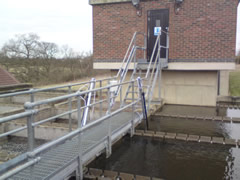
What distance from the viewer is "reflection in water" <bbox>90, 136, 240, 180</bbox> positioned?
13.1 ft

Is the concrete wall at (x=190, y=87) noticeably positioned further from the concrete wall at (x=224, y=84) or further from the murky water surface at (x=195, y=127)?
the concrete wall at (x=224, y=84)

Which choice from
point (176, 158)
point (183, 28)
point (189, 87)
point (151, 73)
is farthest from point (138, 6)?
point (176, 158)

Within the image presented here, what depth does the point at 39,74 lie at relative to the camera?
912 inches

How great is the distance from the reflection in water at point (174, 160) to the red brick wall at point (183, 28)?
4.72 metres

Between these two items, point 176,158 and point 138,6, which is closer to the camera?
point 176,158

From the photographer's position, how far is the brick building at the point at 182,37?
8.61 metres

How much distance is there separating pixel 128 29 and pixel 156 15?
3.94ft

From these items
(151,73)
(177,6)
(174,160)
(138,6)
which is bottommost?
(174,160)

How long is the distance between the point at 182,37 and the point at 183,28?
0.32m

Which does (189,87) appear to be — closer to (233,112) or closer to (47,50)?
(233,112)

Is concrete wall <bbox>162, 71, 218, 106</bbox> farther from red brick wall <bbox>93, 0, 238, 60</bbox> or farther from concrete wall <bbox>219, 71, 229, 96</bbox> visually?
concrete wall <bbox>219, 71, 229, 96</bbox>

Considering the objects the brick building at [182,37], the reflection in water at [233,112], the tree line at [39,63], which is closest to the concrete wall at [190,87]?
the brick building at [182,37]

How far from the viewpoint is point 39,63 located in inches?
923

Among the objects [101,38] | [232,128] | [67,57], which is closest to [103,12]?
[101,38]
